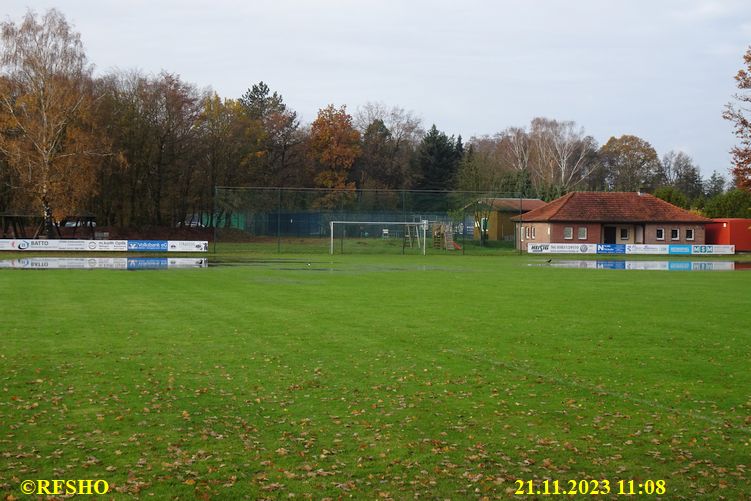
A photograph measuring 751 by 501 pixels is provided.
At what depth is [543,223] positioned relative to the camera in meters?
65.9

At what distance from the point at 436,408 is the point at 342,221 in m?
49.0

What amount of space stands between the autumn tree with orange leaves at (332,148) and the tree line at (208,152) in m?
0.14

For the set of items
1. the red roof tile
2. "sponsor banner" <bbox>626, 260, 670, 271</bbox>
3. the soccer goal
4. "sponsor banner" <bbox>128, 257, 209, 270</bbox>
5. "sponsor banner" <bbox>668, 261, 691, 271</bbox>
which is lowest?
"sponsor banner" <bbox>668, 261, 691, 271</bbox>

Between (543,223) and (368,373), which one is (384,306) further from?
(543,223)

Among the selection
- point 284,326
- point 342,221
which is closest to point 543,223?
point 342,221

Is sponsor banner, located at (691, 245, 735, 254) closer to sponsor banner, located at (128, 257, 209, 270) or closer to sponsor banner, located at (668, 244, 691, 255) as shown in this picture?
sponsor banner, located at (668, 244, 691, 255)

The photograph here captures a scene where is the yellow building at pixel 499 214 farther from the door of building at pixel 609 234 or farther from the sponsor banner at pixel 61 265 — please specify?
the sponsor banner at pixel 61 265

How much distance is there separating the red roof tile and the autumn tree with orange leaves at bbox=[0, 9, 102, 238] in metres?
38.5

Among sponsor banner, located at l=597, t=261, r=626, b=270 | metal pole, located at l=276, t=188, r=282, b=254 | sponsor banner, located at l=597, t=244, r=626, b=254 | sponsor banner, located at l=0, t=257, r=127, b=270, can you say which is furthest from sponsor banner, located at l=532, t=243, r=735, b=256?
sponsor banner, located at l=0, t=257, r=127, b=270

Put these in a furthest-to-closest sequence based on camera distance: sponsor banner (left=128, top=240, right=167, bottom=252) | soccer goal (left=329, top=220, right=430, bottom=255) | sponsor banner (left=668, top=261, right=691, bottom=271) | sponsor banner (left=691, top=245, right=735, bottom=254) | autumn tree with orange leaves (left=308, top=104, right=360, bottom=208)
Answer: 1. autumn tree with orange leaves (left=308, top=104, right=360, bottom=208)
2. sponsor banner (left=691, top=245, right=735, bottom=254)
3. soccer goal (left=329, top=220, right=430, bottom=255)
4. sponsor banner (left=128, top=240, right=167, bottom=252)
5. sponsor banner (left=668, top=261, right=691, bottom=271)

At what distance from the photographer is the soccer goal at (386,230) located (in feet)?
189

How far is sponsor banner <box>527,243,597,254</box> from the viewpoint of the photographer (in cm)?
5966

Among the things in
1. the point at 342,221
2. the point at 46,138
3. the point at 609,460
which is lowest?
the point at 609,460

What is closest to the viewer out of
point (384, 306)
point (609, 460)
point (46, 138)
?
point (609, 460)
